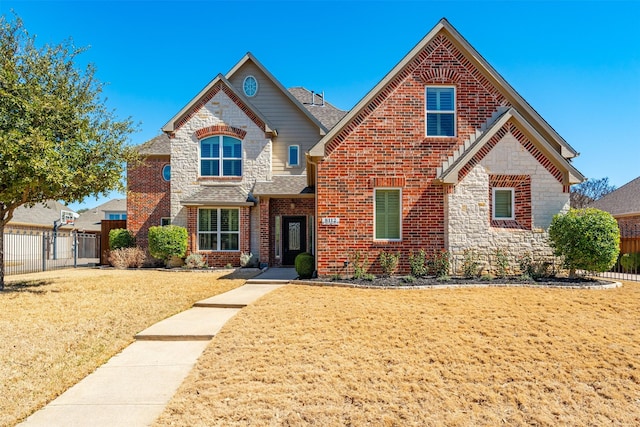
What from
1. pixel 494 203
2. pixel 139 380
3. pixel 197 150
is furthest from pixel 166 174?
pixel 139 380

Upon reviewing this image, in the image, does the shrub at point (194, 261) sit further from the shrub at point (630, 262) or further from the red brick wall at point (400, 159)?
the shrub at point (630, 262)

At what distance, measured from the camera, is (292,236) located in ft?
62.1

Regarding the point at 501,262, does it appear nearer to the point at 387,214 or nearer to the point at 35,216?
the point at 387,214

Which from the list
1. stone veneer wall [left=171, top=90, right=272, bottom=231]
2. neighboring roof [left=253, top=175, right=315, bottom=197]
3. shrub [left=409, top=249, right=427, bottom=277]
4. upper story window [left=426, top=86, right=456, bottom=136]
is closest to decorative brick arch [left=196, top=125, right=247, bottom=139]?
stone veneer wall [left=171, top=90, right=272, bottom=231]

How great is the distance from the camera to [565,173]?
12305mm

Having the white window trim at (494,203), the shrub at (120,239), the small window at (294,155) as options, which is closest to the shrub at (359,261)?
the white window trim at (494,203)

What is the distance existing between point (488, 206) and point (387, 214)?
3075 millimetres

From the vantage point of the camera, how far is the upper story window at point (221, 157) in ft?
62.9

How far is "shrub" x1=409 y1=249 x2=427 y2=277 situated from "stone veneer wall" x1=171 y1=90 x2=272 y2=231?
9.19 m

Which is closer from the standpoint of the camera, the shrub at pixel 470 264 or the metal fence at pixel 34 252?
the shrub at pixel 470 264

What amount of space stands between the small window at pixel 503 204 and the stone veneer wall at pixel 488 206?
402 mm

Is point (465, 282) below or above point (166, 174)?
below

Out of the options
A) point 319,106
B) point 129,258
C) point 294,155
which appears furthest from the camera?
point 319,106

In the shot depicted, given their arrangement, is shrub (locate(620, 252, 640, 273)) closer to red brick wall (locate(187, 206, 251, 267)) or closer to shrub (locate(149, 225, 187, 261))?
red brick wall (locate(187, 206, 251, 267))
